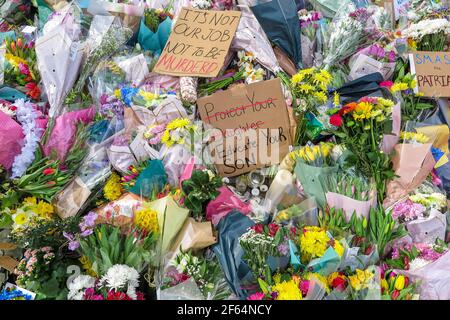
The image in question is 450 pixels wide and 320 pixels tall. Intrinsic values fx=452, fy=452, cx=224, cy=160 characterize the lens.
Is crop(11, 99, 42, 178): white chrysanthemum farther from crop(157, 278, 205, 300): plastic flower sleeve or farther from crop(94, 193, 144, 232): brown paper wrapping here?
crop(157, 278, 205, 300): plastic flower sleeve

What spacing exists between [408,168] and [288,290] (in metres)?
1.05

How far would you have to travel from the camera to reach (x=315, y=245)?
1.93 meters

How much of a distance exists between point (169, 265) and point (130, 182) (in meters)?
0.65

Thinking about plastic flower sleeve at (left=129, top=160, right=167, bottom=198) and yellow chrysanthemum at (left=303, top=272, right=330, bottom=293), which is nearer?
yellow chrysanthemum at (left=303, top=272, right=330, bottom=293)

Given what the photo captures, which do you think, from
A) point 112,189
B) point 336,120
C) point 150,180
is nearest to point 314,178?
point 336,120

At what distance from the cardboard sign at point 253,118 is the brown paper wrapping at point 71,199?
780 mm

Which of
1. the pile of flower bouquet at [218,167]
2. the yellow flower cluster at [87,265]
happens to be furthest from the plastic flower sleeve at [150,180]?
the yellow flower cluster at [87,265]

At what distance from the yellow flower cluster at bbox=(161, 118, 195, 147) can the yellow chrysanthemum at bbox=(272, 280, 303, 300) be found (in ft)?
3.24

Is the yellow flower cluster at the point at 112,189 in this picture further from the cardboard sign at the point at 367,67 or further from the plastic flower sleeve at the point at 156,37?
the cardboard sign at the point at 367,67

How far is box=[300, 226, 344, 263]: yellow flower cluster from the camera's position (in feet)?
6.29

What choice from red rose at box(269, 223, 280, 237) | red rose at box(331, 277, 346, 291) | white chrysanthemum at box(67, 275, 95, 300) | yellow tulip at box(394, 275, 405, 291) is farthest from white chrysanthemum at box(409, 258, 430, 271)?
white chrysanthemum at box(67, 275, 95, 300)

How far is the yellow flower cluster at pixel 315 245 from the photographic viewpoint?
192 cm
